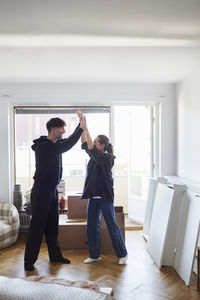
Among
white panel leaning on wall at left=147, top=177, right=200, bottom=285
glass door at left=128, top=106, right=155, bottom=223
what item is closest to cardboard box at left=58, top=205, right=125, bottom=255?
white panel leaning on wall at left=147, top=177, right=200, bottom=285

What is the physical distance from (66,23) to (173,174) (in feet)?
10.5

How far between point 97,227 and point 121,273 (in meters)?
0.59

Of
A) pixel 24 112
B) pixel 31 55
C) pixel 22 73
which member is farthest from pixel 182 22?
pixel 24 112

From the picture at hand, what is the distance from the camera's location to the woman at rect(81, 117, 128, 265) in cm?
354

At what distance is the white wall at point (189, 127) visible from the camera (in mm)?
3990

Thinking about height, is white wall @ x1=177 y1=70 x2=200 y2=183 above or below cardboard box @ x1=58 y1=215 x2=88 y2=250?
above

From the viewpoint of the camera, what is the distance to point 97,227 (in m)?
3.69

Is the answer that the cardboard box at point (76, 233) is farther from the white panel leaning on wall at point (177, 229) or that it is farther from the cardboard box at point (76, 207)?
the white panel leaning on wall at point (177, 229)

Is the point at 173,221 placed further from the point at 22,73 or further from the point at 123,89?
the point at 22,73

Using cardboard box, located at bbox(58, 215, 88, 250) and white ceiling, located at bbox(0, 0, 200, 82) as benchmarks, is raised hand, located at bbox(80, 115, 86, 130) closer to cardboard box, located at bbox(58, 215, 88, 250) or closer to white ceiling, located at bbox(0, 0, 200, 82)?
white ceiling, located at bbox(0, 0, 200, 82)

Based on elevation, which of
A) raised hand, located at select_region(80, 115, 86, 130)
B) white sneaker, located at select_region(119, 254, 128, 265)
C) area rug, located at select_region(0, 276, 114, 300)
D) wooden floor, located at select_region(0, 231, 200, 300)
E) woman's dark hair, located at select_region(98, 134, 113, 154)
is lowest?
wooden floor, located at select_region(0, 231, 200, 300)

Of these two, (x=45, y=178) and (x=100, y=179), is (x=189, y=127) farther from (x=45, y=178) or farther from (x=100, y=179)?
(x=45, y=178)

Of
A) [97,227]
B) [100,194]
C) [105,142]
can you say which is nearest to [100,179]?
[100,194]

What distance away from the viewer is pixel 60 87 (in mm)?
4824
